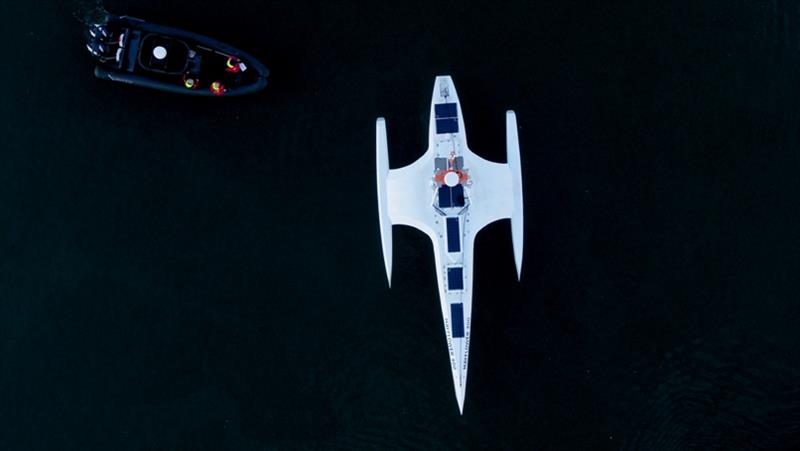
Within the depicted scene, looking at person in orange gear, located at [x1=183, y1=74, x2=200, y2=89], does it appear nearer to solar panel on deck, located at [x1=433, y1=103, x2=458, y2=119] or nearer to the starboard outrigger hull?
the starboard outrigger hull

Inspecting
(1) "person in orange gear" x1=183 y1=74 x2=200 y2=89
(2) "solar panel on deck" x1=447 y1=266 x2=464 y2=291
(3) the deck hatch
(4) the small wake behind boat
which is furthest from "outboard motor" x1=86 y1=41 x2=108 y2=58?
(2) "solar panel on deck" x1=447 y1=266 x2=464 y2=291

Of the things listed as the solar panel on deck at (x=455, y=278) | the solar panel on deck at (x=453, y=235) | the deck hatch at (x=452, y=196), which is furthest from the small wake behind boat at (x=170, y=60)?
the solar panel on deck at (x=455, y=278)

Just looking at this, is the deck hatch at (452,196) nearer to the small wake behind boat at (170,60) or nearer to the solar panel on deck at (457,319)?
the solar panel on deck at (457,319)

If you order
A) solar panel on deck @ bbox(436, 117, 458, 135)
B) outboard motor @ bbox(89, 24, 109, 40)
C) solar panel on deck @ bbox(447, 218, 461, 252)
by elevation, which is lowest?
solar panel on deck @ bbox(447, 218, 461, 252)

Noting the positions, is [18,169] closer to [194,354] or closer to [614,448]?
[194,354]

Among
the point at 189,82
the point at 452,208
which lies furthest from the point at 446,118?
the point at 189,82

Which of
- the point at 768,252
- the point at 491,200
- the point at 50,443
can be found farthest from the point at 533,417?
the point at 50,443
